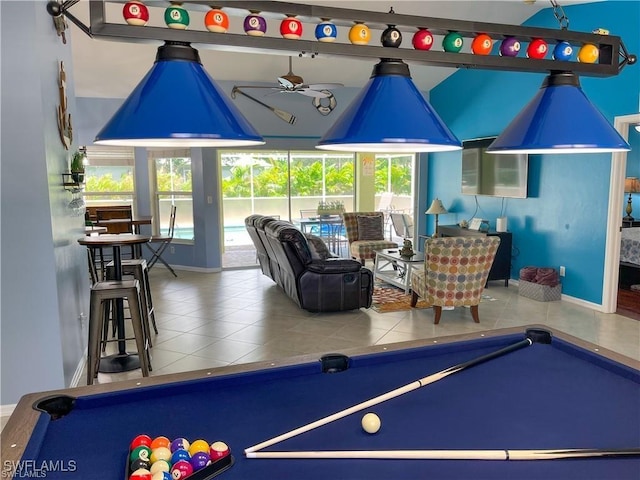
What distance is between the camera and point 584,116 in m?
1.80

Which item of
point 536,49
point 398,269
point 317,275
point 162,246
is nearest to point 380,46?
point 536,49

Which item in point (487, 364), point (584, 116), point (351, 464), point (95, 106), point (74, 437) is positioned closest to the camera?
point (351, 464)

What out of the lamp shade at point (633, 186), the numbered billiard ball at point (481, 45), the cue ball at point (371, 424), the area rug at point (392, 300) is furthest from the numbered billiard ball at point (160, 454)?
the lamp shade at point (633, 186)

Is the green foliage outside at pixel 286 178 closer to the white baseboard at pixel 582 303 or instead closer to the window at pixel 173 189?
the window at pixel 173 189

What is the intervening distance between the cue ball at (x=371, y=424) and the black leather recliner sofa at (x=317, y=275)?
3543mm

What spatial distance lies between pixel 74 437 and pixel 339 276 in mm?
3778

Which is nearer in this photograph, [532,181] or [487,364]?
[487,364]

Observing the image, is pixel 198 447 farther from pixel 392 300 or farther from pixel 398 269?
pixel 398 269

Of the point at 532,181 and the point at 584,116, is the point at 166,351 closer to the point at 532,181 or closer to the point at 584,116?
the point at 584,116

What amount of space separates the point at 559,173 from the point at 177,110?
575 cm

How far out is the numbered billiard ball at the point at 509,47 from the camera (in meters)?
1.96

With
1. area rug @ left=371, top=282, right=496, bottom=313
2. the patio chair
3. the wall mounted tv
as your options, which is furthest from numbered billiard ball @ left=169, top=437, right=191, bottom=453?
the wall mounted tv

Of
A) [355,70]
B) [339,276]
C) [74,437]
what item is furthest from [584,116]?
[355,70]

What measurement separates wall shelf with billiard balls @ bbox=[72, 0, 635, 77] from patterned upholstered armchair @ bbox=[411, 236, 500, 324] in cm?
258
